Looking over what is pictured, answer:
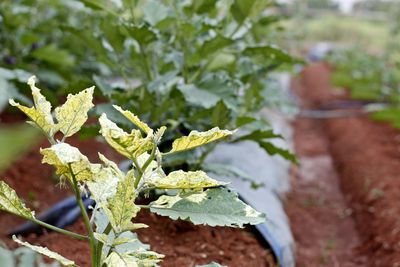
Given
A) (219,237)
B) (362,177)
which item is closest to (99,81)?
(219,237)

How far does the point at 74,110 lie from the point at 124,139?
17 cm

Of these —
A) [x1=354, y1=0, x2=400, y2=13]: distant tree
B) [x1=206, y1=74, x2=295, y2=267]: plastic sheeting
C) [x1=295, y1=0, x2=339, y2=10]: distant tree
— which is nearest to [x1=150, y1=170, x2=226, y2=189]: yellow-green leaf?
[x1=206, y1=74, x2=295, y2=267]: plastic sheeting

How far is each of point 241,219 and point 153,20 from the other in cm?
120

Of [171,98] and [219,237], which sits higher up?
[171,98]

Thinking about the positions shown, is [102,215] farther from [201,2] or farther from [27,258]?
[201,2]

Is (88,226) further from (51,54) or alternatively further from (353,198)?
(353,198)

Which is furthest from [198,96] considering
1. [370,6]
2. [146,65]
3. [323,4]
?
[323,4]

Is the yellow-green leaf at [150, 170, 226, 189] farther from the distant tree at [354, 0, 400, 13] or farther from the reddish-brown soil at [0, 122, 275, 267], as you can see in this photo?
the distant tree at [354, 0, 400, 13]

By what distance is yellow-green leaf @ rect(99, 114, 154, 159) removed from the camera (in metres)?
0.97

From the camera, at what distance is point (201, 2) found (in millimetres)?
2225

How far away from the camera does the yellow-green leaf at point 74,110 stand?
3.58 feet

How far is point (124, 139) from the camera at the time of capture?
3.22 feet

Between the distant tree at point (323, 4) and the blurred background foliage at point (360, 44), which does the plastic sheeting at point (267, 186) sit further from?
the distant tree at point (323, 4)

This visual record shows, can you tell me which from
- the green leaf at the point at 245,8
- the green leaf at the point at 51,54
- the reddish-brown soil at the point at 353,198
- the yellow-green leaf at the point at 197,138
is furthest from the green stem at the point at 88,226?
the green leaf at the point at 51,54
